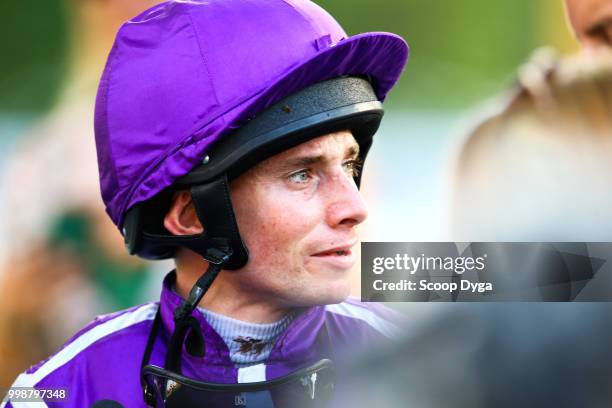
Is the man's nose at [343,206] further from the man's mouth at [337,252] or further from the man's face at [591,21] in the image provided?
the man's face at [591,21]

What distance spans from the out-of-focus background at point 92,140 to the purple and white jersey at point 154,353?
1.45 feet

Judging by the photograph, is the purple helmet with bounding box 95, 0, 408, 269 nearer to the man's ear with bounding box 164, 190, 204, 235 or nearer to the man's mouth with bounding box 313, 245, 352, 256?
the man's ear with bounding box 164, 190, 204, 235

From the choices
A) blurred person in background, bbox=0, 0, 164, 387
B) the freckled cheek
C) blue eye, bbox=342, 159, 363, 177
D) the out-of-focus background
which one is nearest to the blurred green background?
the out-of-focus background

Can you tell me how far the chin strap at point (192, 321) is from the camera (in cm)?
161

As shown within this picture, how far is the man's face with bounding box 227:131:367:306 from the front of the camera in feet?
5.26

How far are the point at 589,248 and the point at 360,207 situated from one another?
0.75 meters

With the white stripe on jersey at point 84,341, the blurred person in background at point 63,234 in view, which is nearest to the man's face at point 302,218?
the white stripe on jersey at point 84,341

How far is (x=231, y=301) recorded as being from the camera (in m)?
1.72

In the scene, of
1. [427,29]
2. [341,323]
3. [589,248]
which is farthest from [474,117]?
[341,323]

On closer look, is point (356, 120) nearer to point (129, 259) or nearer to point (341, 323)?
point (341, 323)

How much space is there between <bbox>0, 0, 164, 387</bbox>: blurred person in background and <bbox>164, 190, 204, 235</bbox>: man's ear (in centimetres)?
75

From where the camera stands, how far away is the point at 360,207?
1600mm

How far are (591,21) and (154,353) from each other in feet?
4.39

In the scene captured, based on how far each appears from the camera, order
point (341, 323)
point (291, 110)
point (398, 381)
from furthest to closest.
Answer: point (341, 323)
point (291, 110)
point (398, 381)
